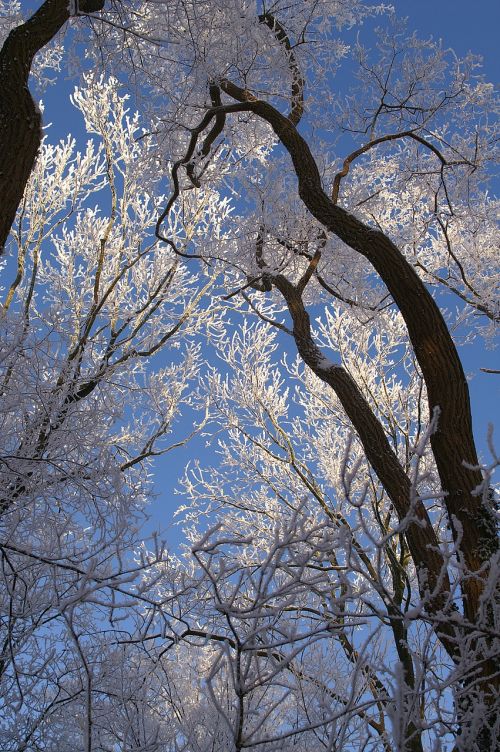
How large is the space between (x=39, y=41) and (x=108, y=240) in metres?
4.16

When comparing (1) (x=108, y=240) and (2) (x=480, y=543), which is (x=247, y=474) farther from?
(2) (x=480, y=543)

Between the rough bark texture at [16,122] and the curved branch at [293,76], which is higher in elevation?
the curved branch at [293,76]

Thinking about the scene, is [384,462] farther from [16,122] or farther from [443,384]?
[16,122]

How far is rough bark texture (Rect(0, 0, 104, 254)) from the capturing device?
2.93 meters

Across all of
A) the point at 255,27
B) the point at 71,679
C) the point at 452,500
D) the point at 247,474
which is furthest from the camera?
the point at 247,474

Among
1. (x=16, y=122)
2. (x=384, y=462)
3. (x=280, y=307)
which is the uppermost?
(x=280, y=307)

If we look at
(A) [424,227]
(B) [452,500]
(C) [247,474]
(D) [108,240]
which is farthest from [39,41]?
(C) [247,474]

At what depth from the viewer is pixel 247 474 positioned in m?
9.14

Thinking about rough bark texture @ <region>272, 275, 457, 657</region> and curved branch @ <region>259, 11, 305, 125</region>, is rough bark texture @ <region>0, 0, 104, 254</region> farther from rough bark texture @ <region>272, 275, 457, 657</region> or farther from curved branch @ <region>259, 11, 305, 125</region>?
curved branch @ <region>259, 11, 305, 125</region>

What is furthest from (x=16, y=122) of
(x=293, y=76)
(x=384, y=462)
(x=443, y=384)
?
(x=293, y=76)

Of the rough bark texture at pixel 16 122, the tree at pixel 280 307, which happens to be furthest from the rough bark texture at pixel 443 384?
the rough bark texture at pixel 16 122

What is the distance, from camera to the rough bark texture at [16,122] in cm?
293

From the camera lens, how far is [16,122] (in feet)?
9.82

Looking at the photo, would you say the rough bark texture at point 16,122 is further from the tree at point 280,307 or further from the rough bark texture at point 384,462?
the rough bark texture at point 384,462
